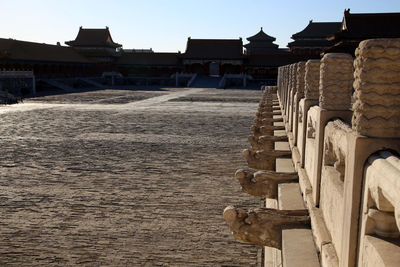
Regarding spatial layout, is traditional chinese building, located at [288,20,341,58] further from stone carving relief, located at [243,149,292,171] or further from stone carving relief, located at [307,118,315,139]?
stone carving relief, located at [307,118,315,139]

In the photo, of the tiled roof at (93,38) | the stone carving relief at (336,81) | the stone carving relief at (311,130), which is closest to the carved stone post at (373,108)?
the stone carving relief at (336,81)

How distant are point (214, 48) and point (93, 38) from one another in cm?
1998

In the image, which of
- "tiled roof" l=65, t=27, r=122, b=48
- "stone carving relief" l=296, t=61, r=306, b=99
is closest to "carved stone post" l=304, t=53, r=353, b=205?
"stone carving relief" l=296, t=61, r=306, b=99

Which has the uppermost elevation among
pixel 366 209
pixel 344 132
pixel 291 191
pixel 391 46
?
pixel 391 46

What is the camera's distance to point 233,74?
5753 cm

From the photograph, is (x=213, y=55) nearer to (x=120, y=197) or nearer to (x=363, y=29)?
(x=363, y=29)

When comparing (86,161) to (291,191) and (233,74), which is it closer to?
(291,191)

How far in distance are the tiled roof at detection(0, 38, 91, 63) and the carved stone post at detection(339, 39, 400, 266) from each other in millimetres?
41211

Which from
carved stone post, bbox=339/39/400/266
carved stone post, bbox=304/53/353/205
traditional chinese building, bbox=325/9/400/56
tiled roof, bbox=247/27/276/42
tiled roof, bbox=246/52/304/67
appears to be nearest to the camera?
carved stone post, bbox=339/39/400/266

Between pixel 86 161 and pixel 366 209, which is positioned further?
pixel 86 161

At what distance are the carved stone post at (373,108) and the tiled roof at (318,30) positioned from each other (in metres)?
59.9

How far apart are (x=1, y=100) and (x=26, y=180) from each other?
24.6 metres

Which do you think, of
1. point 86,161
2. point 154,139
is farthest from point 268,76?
point 86,161

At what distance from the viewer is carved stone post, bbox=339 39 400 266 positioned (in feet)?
8.09
